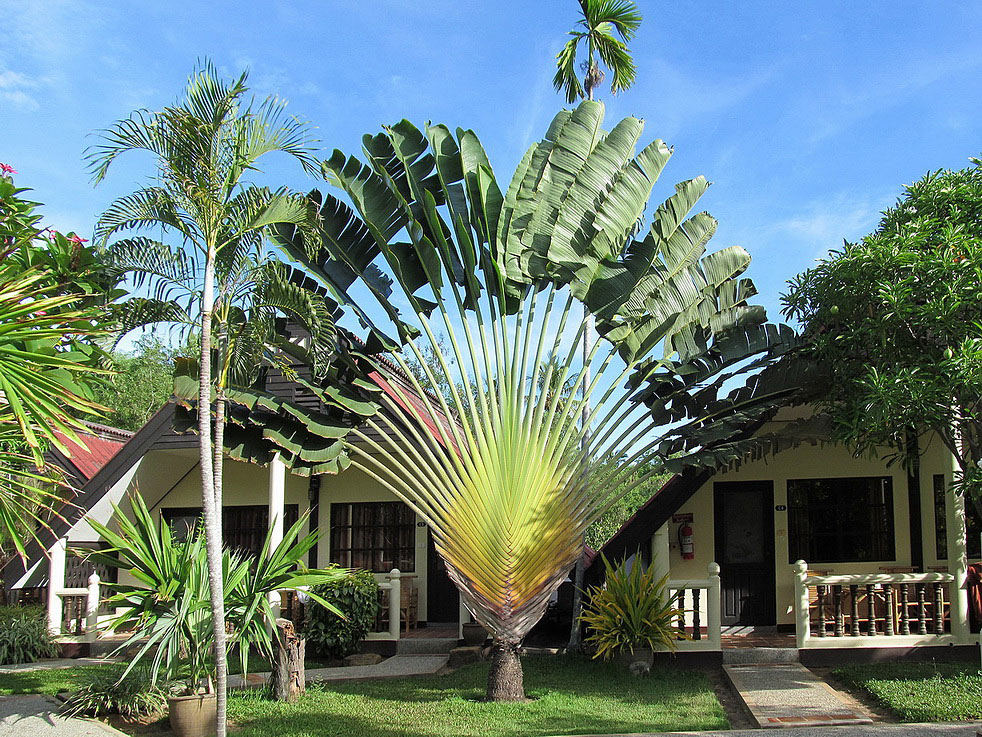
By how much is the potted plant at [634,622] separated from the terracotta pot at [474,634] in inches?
97.3

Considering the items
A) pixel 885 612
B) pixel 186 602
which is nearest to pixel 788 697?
pixel 885 612

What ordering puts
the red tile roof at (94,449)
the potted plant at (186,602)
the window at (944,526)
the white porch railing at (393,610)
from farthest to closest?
1. the red tile roof at (94,449)
2. the white porch railing at (393,610)
3. the window at (944,526)
4. the potted plant at (186,602)

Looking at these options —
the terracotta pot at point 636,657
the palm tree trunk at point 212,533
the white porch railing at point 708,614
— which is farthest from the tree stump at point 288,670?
the white porch railing at point 708,614

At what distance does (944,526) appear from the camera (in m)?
13.6

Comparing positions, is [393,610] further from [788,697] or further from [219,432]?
[219,432]

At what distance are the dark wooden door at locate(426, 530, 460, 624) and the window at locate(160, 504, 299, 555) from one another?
2.78 m

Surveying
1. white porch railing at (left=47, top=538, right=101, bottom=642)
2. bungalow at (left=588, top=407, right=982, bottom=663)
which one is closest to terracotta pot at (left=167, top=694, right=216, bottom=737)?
white porch railing at (left=47, top=538, right=101, bottom=642)

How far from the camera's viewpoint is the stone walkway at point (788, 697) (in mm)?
8312

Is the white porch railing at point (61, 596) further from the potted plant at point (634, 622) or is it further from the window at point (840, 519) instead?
the window at point (840, 519)

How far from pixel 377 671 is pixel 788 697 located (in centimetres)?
525

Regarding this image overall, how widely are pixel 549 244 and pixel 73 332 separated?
18.0ft

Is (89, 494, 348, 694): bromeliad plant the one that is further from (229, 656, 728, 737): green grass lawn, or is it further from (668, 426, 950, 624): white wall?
(668, 426, 950, 624): white wall

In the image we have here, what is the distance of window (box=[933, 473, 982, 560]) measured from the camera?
13078mm

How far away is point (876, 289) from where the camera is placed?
9805mm
